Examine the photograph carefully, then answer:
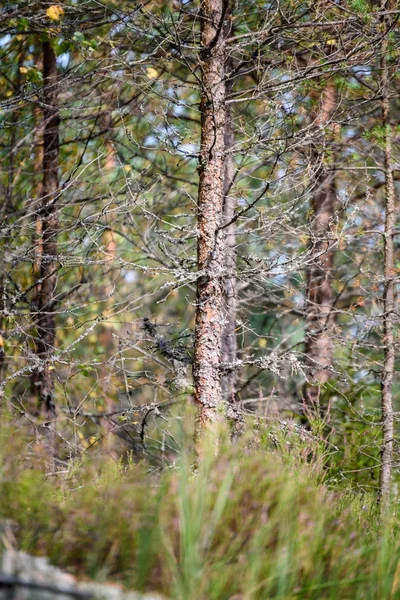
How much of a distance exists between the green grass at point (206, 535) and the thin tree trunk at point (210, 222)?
188 centimetres

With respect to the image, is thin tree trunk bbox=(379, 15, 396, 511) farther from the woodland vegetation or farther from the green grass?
the green grass

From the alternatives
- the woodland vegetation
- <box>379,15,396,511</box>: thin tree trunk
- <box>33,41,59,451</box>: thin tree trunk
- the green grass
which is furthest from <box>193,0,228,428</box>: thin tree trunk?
<box>33,41,59,451</box>: thin tree trunk

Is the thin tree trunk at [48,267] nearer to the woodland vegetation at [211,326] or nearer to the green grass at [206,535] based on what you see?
the woodland vegetation at [211,326]

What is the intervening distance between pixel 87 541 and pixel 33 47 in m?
8.50

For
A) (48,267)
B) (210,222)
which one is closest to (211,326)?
(210,222)

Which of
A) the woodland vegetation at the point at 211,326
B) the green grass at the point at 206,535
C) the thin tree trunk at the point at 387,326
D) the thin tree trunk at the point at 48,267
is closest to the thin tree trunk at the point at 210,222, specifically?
the woodland vegetation at the point at 211,326

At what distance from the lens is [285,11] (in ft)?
24.3

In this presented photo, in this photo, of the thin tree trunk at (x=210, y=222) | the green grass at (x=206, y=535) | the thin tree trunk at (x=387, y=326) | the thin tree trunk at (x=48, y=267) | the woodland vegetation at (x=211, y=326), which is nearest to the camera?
the green grass at (x=206, y=535)

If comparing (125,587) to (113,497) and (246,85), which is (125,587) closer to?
(113,497)

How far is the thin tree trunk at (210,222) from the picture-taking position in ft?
21.3

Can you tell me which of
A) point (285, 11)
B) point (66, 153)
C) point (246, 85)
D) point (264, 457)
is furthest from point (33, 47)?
point (264, 457)

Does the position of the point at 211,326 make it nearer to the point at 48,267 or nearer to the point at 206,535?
the point at 206,535

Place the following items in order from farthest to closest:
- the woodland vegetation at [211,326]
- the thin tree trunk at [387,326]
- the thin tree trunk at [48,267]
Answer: the thin tree trunk at [48,267], the thin tree trunk at [387,326], the woodland vegetation at [211,326]

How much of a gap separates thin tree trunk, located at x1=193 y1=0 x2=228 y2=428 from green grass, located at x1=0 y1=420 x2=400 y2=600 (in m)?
1.88
